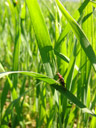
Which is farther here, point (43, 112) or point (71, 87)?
point (43, 112)

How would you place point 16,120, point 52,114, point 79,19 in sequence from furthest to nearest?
point 16,120
point 52,114
point 79,19

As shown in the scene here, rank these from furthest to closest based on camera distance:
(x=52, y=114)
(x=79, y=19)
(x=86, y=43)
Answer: (x=52, y=114) → (x=79, y=19) → (x=86, y=43)

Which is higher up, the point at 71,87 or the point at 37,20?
the point at 37,20

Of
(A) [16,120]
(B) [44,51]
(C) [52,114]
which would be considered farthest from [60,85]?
(A) [16,120]

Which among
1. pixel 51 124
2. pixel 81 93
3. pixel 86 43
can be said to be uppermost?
pixel 86 43

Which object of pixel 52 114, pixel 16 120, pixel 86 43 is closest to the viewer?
pixel 86 43

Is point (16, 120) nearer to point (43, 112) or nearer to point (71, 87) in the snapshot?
point (43, 112)

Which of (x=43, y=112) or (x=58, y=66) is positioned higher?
(x=58, y=66)

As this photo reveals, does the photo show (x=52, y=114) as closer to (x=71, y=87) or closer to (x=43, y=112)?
(x=43, y=112)

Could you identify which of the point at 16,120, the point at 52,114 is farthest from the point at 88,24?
the point at 16,120
